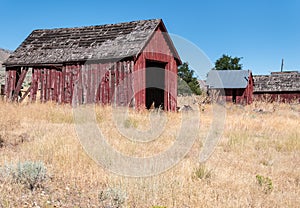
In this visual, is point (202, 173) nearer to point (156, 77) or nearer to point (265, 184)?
point (265, 184)

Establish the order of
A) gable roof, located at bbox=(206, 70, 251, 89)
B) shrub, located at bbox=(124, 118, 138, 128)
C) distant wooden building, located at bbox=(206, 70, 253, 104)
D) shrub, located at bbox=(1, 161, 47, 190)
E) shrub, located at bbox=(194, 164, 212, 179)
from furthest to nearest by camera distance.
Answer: gable roof, located at bbox=(206, 70, 251, 89) → distant wooden building, located at bbox=(206, 70, 253, 104) → shrub, located at bbox=(124, 118, 138, 128) → shrub, located at bbox=(194, 164, 212, 179) → shrub, located at bbox=(1, 161, 47, 190)

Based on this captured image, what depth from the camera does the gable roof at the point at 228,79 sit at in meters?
37.7

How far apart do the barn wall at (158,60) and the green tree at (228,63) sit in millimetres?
42184

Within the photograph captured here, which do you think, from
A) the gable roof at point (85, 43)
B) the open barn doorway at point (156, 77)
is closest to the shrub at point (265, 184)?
the gable roof at point (85, 43)

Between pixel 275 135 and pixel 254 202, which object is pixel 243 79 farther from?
pixel 254 202

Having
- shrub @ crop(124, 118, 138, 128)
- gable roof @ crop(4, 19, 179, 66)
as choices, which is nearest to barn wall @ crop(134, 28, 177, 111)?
gable roof @ crop(4, 19, 179, 66)

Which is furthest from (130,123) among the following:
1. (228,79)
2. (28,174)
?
(228,79)

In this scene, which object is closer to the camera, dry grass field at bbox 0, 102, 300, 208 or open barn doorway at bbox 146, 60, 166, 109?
dry grass field at bbox 0, 102, 300, 208

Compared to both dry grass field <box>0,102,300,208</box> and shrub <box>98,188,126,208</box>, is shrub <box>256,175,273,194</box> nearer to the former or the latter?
dry grass field <box>0,102,300,208</box>

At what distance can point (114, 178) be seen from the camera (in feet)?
15.5

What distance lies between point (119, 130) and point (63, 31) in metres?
11.6

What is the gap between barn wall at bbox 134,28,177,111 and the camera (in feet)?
48.6

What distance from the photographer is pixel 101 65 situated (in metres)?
15.0

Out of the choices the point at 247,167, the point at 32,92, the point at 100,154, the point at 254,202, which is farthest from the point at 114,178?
the point at 32,92
